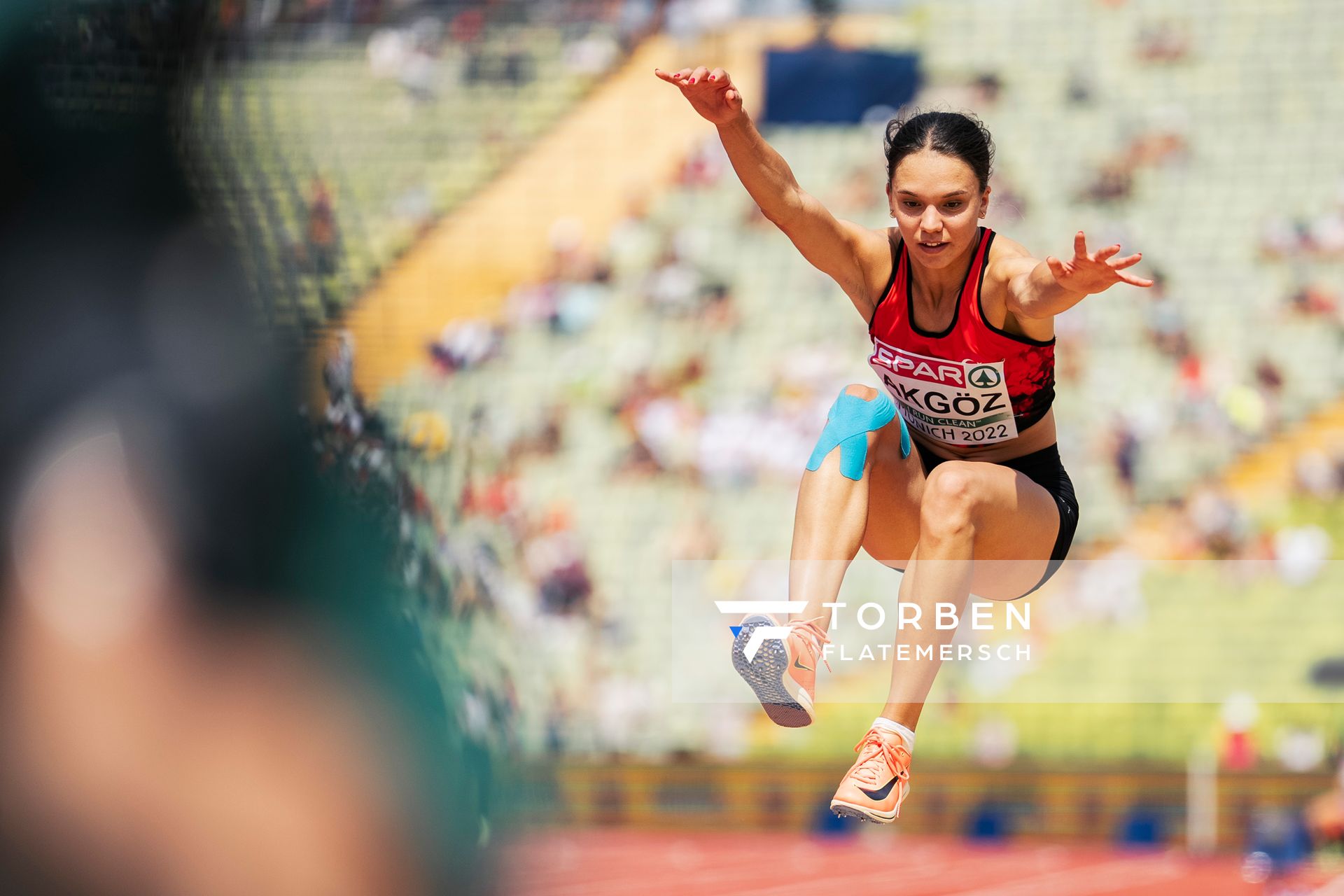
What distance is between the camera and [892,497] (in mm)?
2896

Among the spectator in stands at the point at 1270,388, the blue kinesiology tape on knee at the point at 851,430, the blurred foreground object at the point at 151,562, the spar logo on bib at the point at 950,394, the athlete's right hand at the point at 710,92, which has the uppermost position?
the spectator in stands at the point at 1270,388

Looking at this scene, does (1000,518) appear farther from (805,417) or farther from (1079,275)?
(805,417)

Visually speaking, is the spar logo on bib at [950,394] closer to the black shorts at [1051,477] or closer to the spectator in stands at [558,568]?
the black shorts at [1051,477]

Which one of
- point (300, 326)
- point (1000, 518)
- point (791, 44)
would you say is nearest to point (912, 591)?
point (1000, 518)

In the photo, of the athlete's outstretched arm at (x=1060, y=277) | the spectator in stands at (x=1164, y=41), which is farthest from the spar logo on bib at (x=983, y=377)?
the spectator in stands at (x=1164, y=41)

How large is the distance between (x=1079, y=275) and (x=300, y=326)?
5.00 ft

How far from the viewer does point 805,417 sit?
304 inches

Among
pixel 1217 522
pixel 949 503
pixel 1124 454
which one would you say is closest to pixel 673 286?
pixel 1124 454

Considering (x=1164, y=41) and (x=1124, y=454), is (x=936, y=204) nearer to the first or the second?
(x=1124, y=454)

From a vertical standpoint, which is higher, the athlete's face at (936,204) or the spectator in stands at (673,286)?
the spectator in stands at (673,286)

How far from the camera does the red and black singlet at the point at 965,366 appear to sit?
2779 millimetres

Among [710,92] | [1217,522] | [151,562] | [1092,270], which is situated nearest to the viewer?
[151,562]

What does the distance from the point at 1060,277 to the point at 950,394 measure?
1.46 ft

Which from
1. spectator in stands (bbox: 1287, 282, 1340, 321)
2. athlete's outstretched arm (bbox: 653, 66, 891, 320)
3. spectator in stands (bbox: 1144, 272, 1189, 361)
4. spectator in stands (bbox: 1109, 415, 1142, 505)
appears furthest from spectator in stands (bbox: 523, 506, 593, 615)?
athlete's outstretched arm (bbox: 653, 66, 891, 320)
